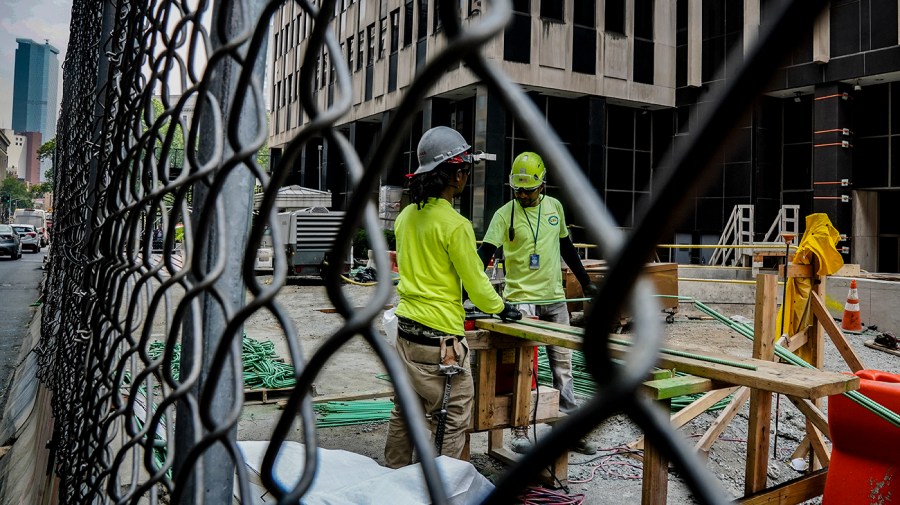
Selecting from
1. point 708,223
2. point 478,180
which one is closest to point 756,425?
point 478,180

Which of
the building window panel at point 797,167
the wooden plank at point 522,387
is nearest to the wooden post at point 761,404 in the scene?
the wooden plank at point 522,387

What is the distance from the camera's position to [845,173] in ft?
65.2

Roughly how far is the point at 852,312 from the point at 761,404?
28.5 ft

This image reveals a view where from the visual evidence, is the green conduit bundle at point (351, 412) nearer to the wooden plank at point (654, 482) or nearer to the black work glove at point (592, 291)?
the black work glove at point (592, 291)

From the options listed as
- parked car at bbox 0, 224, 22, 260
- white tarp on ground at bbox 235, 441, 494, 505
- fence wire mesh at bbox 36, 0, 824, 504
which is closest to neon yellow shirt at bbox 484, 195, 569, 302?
white tarp on ground at bbox 235, 441, 494, 505

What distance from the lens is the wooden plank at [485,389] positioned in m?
4.41

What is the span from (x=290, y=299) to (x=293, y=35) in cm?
2408

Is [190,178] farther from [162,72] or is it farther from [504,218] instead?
[504,218]

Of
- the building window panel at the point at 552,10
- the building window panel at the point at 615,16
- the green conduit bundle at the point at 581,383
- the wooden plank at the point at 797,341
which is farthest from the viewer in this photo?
the building window panel at the point at 615,16

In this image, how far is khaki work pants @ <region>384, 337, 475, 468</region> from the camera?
395 centimetres

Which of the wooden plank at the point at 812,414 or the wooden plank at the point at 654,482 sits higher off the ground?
the wooden plank at the point at 812,414

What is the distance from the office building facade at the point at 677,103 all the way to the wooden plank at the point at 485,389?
49.2ft

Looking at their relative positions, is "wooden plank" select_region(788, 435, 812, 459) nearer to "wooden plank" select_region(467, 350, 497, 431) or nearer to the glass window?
"wooden plank" select_region(467, 350, 497, 431)

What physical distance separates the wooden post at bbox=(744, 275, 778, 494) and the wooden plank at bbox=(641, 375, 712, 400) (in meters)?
0.59
